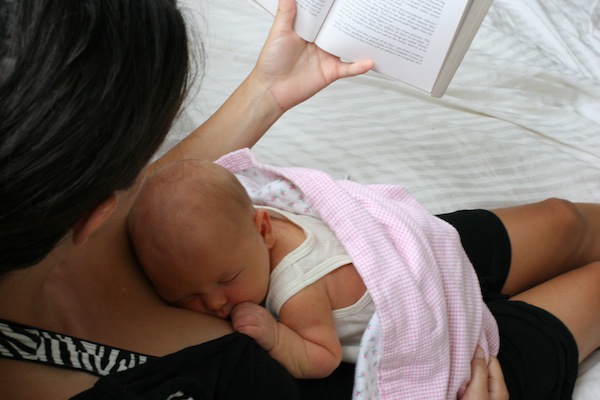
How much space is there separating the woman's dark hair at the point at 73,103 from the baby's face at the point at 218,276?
0.30 metres

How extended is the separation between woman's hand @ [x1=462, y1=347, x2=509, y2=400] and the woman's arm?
462 millimetres

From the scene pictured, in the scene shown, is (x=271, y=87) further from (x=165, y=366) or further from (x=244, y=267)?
(x=165, y=366)

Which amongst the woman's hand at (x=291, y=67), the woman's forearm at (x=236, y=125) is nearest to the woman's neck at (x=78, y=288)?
the woman's forearm at (x=236, y=125)

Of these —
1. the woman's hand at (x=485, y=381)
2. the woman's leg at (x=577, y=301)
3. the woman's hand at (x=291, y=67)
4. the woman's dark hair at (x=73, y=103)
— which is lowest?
the woman's hand at (x=485, y=381)

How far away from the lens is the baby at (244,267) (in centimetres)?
92

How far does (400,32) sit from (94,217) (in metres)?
0.69

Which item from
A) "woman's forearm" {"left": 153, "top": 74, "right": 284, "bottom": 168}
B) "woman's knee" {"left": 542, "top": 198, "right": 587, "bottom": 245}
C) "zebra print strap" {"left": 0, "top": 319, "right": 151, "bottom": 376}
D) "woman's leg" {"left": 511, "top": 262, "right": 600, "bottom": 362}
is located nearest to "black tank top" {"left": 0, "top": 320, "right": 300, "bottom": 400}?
"zebra print strap" {"left": 0, "top": 319, "right": 151, "bottom": 376}

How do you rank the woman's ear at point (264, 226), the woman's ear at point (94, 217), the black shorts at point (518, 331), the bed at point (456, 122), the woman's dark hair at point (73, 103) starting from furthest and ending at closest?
the bed at point (456, 122)
the black shorts at point (518, 331)
the woman's ear at point (264, 226)
the woman's ear at point (94, 217)
the woman's dark hair at point (73, 103)

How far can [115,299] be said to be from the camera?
0.87m

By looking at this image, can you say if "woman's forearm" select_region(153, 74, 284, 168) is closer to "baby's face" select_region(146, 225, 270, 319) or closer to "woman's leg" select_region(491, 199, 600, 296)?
"baby's face" select_region(146, 225, 270, 319)

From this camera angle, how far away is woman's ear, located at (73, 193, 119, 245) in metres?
0.63

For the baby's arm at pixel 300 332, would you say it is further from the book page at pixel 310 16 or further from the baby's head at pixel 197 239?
the book page at pixel 310 16

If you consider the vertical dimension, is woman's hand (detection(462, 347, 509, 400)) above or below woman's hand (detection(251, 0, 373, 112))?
below

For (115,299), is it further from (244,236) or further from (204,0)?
(204,0)
